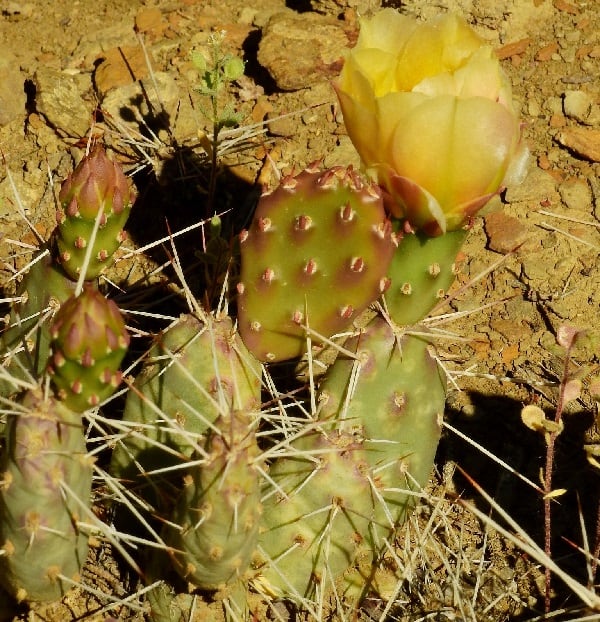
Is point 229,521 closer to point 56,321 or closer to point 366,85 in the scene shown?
point 56,321

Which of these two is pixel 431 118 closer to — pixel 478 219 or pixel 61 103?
pixel 478 219

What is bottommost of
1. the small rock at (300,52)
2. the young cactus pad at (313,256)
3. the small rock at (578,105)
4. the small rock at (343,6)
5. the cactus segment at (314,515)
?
the cactus segment at (314,515)

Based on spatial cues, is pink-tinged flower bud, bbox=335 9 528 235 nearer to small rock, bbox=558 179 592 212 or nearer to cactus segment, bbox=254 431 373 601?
cactus segment, bbox=254 431 373 601

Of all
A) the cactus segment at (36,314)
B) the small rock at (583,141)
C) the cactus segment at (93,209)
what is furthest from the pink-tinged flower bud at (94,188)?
the small rock at (583,141)

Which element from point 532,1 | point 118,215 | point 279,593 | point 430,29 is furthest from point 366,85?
point 532,1

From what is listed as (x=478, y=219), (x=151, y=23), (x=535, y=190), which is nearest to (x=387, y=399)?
(x=478, y=219)

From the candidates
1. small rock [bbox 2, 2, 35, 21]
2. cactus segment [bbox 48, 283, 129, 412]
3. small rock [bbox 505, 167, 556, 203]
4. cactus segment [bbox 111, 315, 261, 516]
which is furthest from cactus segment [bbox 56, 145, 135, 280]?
small rock [bbox 2, 2, 35, 21]

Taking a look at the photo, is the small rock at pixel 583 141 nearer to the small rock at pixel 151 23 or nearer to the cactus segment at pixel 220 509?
the small rock at pixel 151 23
